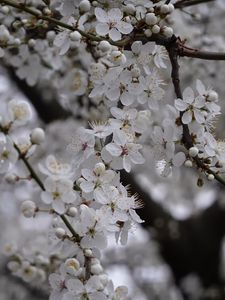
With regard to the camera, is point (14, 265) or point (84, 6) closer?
point (84, 6)

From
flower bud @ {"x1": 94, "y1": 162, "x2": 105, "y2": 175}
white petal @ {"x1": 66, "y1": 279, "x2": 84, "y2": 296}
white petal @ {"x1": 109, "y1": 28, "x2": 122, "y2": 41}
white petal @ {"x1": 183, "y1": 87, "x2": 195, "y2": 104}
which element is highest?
white petal @ {"x1": 109, "y1": 28, "x2": 122, "y2": 41}

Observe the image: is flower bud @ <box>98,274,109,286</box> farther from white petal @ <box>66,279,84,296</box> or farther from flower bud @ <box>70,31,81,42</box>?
flower bud @ <box>70,31,81,42</box>

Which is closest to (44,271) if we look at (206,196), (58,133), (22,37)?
(22,37)

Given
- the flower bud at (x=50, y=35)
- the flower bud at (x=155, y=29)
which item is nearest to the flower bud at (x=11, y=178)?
the flower bud at (x=155, y=29)

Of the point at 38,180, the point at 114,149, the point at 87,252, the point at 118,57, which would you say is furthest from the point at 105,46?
the point at 87,252

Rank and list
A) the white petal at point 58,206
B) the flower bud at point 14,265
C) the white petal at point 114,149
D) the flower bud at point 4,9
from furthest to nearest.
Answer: the flower bud at point 14,265
the flower bud at point 4,9
the white petal at point 114,149
the white petal at point 58,206

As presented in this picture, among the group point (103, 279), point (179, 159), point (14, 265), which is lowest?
point (14, 265)

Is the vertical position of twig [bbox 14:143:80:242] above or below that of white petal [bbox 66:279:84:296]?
above

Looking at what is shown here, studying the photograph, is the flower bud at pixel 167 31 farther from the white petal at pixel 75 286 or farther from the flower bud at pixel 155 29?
the white petal at pixel 75 286

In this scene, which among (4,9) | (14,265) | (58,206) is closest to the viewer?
(58,206)

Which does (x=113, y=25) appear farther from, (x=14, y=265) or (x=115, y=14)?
(x=14, y=265)

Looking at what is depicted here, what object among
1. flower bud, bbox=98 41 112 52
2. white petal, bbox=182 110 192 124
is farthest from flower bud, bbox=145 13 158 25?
white petal, bbox=182 110 192 124
